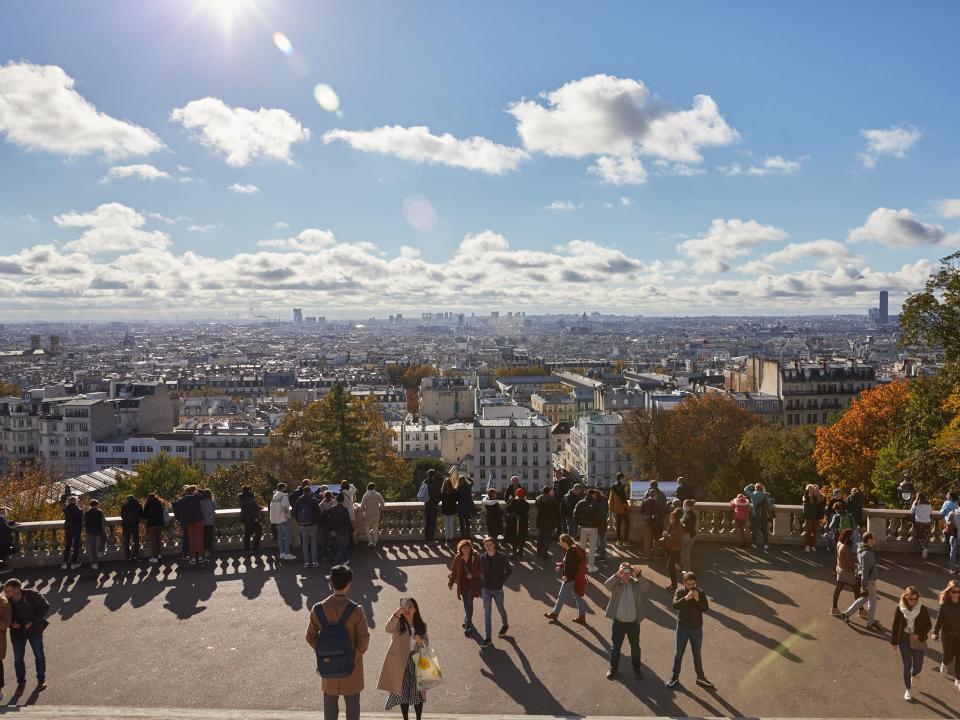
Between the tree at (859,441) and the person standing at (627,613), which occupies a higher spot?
the person standing at (627,613)

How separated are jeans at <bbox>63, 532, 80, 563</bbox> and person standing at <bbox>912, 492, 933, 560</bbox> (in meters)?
16.2

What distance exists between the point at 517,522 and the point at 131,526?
7.54 m

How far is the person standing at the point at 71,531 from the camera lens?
48.2 feet

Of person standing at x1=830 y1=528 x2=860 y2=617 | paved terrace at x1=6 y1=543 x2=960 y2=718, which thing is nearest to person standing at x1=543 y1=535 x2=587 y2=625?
paved terrace at x1=6 y1=543 x2=960 y2=718

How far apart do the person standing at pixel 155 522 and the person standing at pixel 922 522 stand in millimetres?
14802

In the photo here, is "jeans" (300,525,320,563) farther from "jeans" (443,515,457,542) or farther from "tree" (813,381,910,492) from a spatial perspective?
"tree" (813,381,910,492)

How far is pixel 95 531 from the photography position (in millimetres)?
14875

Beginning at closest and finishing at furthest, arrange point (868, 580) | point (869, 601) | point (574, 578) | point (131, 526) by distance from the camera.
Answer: point (868, 580)
point (869, 601)
point (574, 578)
point (131, 526)

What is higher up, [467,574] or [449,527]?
[467,574]

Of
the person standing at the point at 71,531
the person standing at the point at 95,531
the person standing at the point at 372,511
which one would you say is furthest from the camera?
the person standing at the point at 372,511

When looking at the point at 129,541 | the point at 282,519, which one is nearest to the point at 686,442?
the point at 282,519

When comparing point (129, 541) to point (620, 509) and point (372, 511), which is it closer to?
point (372, 511)

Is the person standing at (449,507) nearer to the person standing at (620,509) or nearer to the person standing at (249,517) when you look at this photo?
the person standing at (620,509)

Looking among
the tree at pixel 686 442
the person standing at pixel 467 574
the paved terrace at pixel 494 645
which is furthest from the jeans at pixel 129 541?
the tree at pixel 686 442
